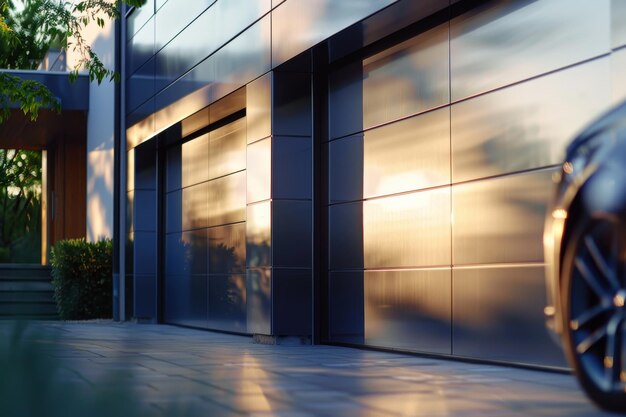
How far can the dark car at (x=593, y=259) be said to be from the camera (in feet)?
13.9

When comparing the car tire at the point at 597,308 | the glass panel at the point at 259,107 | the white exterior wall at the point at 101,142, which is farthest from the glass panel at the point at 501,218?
the white exterior wall at the point at 101,142

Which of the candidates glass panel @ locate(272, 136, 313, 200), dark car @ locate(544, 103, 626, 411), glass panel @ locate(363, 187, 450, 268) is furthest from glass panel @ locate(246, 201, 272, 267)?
dark car @ locate(544, 103, 626, 411)

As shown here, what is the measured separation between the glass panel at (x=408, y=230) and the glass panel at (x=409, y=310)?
0.14 m

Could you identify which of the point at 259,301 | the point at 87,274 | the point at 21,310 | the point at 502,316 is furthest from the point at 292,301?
the point at 21,310

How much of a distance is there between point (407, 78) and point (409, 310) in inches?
98.7

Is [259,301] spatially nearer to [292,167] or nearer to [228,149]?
[292,167]

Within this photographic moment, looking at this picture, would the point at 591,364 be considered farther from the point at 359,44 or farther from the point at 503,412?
the point at 359,44

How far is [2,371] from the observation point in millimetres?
2145

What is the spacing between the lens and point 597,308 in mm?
4344

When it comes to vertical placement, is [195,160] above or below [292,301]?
above

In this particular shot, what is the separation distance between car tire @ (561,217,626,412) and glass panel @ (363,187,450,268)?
5.65 meters

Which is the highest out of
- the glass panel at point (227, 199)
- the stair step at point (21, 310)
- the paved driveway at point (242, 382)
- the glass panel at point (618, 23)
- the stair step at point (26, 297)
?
the glass panel at point (618, 23)

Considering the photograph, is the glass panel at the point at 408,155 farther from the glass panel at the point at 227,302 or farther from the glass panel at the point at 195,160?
the glass panel at the point at 195,160

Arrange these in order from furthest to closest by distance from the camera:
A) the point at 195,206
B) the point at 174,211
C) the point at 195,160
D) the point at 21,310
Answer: the point at 174,211 < the point at 195,160 < the point at 195,206 < the point at 21,310
